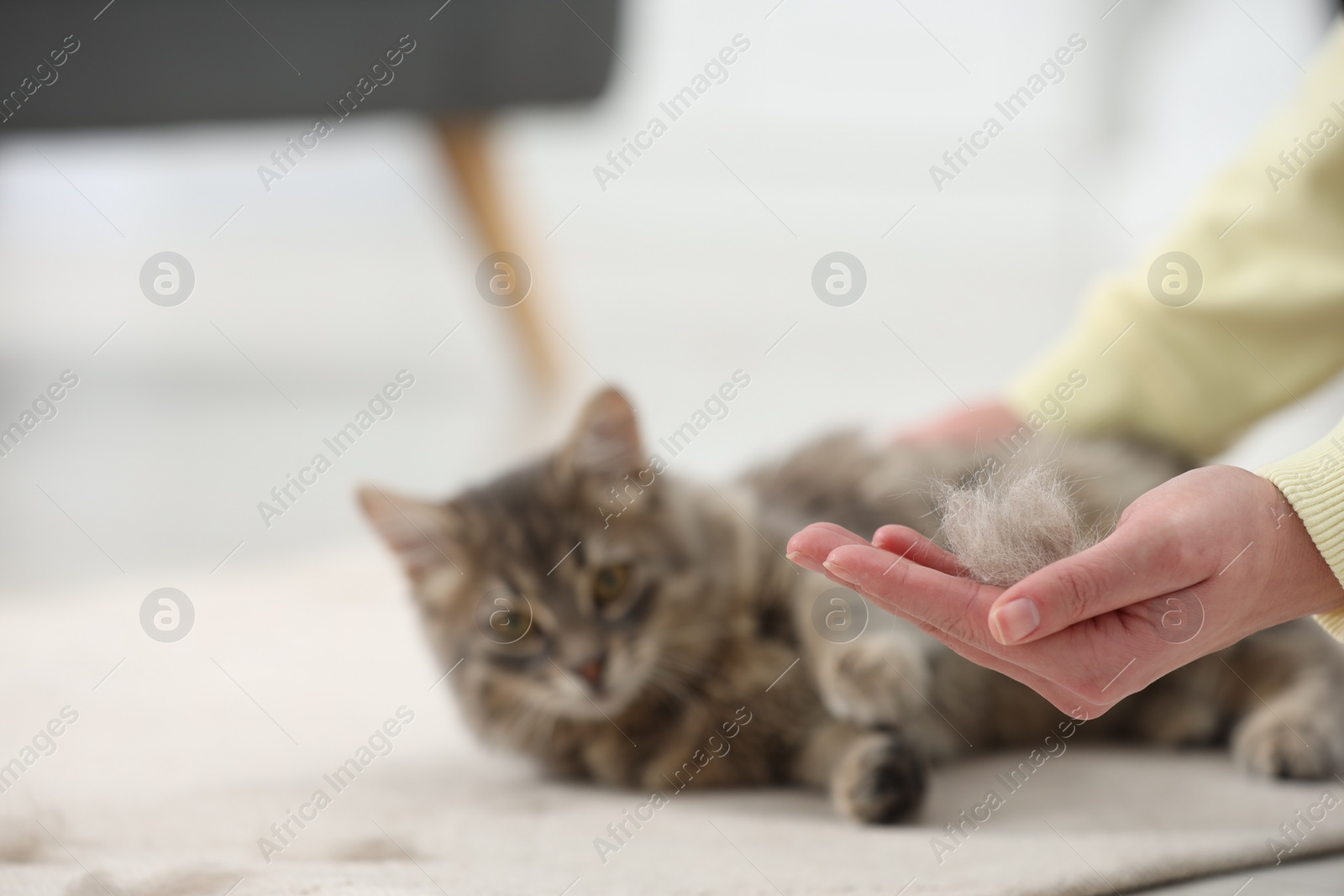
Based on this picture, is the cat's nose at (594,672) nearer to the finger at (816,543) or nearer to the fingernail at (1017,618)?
the finger at (816,543)

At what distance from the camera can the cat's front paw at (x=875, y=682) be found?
129 centimetres

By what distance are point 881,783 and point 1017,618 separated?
1.70 ft

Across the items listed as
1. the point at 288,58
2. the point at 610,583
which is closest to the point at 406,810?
the point at 610,583

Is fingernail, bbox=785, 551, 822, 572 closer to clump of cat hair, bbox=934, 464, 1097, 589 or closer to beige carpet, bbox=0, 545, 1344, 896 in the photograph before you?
clump of cat hair, bbox=934, 464, 1097, 589

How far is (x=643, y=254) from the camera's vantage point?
5203 millimetres

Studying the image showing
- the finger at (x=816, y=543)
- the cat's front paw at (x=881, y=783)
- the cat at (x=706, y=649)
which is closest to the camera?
the finger at (x=816, y=543)

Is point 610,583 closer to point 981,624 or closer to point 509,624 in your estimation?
point 509,624

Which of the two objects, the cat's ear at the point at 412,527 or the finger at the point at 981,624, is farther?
the cat's ear at the point at 412,527

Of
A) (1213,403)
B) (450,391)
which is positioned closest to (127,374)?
(450,391)

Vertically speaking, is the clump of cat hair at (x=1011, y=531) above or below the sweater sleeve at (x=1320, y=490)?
above

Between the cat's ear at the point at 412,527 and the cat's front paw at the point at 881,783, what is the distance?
27.2 inches

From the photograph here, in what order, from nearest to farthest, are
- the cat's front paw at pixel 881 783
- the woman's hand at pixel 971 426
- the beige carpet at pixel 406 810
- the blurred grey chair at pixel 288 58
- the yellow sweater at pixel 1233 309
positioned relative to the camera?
the beige carpet at pixel 406 810 < the cat's front paw at pixel 881 783 < the yellow sweater at pixel 1233 309 < the woman's hand at pixel 971 426 < the blurred grey chair at pixel 288 58

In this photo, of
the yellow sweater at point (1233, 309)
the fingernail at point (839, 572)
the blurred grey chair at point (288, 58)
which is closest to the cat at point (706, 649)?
the yellow sweater at point (1233, 309)

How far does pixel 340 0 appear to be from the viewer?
2184 mm
